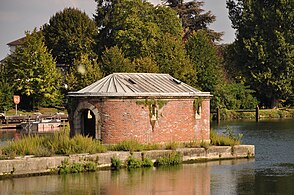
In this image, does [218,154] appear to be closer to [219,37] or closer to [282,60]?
[282,60]

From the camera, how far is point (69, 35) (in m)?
78.8

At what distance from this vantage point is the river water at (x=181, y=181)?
24219 millimetres

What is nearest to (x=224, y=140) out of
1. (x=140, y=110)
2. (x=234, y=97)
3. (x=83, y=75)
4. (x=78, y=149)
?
(x=140, y=110)

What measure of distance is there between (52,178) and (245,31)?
52523mm

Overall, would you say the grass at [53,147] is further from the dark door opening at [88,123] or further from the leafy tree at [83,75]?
the leafy tree at [83,75]

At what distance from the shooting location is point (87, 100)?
31.2m

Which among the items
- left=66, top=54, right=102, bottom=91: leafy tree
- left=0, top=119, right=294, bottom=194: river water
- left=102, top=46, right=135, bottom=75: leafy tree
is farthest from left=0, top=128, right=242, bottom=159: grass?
left=66, top=54, right=102, bottom=91: leafy tree

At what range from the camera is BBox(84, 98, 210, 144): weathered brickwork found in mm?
30766

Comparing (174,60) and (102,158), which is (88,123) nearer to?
(102,158)

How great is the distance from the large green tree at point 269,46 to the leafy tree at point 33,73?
20.8 metres

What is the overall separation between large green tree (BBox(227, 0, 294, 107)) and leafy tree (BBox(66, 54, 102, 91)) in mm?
18834

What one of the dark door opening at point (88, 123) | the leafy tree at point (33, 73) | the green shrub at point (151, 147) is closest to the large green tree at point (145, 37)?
the leafy tree at point (33, 73)

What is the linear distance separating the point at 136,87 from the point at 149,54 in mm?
34729

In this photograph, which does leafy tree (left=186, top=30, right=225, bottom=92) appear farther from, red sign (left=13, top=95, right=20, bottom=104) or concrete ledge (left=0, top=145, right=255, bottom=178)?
concrete ledge (left=0, top=145, right=255, bottom=178)
